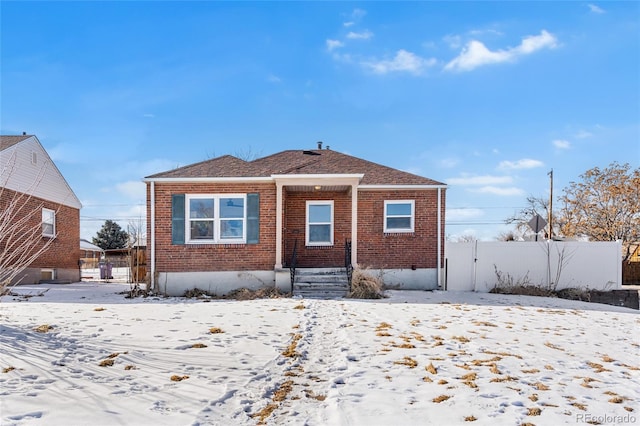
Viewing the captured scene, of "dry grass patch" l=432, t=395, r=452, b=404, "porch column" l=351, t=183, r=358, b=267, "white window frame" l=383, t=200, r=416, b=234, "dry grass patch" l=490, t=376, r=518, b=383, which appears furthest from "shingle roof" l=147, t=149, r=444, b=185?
"dry grass patch" l=432, t=395, r=452, b=404

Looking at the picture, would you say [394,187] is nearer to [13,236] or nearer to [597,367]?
[597,367]

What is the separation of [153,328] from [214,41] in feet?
23.0

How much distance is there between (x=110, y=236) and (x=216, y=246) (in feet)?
125

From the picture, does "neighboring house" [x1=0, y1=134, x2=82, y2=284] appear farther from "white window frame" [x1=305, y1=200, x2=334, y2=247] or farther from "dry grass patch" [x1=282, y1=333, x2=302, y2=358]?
"dry grass patch" [x1=282, y1=333, x2=302, y2=358]

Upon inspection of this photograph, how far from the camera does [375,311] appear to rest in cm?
888

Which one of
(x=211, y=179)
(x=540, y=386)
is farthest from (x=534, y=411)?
(x=211, y=179)

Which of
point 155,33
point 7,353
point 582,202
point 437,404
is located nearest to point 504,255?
point 437,404

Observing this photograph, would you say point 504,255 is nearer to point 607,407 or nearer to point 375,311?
point 375,311

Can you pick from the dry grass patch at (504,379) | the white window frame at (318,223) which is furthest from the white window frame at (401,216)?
the dry grass patch at (504,379)

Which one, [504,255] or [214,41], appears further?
[504,255]

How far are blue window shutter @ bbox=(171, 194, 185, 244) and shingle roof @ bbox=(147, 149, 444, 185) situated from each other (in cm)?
74

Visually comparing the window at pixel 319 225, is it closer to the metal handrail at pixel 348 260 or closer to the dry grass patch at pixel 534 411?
the metal handrail at pixel 348 260

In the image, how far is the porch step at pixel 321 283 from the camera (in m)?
11.4

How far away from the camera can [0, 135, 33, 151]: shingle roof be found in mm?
15433
